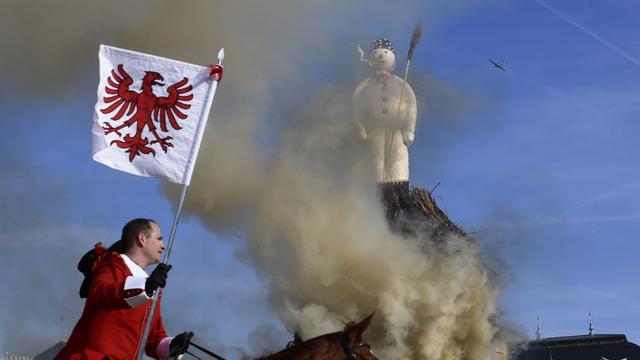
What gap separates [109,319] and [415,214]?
2047 cm

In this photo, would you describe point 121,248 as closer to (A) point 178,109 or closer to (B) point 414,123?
(A) point 178,109

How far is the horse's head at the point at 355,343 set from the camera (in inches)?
293

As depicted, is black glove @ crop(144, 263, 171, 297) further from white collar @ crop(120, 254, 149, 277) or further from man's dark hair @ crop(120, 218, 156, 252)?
man's dark hair @ crop(120, 218, 156, 252)

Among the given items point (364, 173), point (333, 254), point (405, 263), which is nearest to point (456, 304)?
point (405, 263)

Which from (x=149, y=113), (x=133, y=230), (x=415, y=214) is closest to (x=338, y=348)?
(x=133, y=230)

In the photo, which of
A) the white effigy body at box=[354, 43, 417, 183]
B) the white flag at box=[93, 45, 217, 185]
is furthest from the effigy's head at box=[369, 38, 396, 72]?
the white flag at box=[93, 45, 217, 185]

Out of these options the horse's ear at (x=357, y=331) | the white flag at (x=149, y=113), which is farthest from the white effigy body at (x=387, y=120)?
the horse's ear at (x=357, y=331)

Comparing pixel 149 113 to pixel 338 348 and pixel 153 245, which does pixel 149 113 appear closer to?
pixel 153 245

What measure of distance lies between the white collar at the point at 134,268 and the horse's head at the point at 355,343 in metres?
1.80

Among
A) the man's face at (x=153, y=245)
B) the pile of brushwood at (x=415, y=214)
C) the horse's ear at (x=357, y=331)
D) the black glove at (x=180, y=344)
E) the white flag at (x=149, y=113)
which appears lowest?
the black glove at (x=180, y=344)

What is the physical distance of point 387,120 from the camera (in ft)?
93.4

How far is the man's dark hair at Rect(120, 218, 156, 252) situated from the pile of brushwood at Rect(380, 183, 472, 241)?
61.5 feet

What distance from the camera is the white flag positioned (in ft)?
26.3

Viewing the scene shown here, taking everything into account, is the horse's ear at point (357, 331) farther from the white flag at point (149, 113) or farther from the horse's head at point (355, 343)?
the white flag at point (149, 113)
